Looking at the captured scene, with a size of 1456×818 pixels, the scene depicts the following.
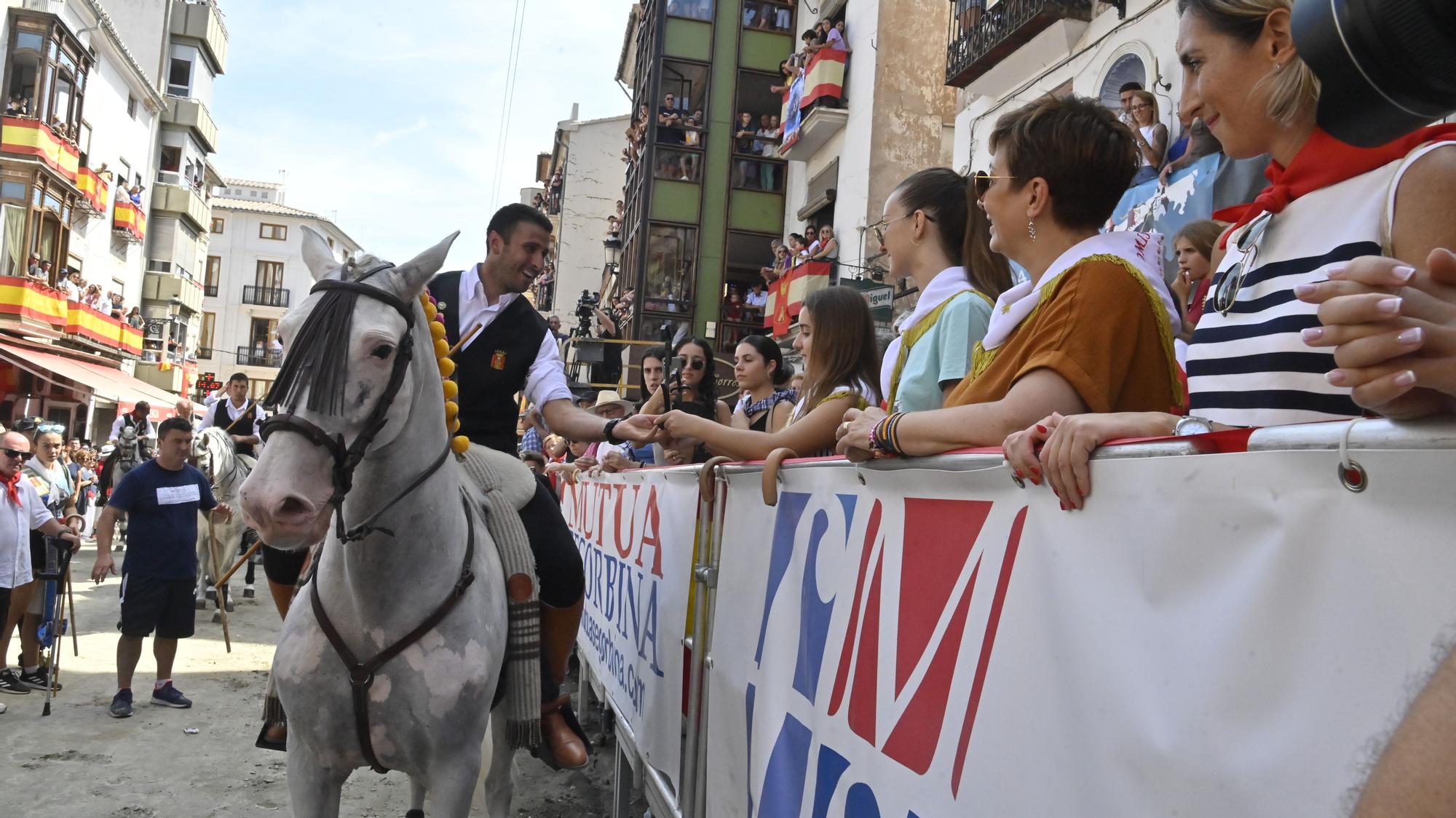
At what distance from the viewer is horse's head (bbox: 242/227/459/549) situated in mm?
2596

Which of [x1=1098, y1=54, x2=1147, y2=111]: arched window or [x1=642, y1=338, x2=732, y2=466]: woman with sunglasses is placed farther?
[x1=1098, y1=54, x2=1147, y2=111]: arched window

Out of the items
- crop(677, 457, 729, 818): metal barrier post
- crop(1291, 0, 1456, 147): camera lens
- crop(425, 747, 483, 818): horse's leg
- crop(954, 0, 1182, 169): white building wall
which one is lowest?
crop(425, 747, 483, 818): horse's leg

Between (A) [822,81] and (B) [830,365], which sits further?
(A) [822,81]

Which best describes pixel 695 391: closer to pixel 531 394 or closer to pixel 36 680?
pixel 531 394

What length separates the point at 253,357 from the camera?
75938mm

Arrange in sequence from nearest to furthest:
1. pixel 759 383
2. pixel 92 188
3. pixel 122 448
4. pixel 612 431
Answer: pixel 612 431
pixel 759 383
pixel 122 448
pixel 92 188

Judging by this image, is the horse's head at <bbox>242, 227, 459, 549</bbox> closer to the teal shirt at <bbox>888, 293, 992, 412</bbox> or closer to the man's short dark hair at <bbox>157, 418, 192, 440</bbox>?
the teal shirt at <bbox>888, 293, 992, 412</bbox>

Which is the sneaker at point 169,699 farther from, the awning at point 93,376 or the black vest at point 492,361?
the awning at point 93,376

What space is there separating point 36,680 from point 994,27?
13.5 meters

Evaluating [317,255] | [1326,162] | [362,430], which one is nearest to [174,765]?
[317,255]

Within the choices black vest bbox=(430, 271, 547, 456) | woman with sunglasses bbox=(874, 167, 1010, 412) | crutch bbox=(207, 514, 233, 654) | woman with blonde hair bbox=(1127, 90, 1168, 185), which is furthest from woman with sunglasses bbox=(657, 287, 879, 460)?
crutch bbox=(207, 514, 233, 654)

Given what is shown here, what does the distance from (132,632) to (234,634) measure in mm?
3584

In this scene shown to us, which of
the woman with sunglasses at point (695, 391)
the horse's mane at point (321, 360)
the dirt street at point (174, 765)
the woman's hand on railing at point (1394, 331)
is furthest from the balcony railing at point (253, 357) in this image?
the woman's hand on railing at point (1394, 331)

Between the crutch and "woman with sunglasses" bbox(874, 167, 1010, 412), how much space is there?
8.20 meters
